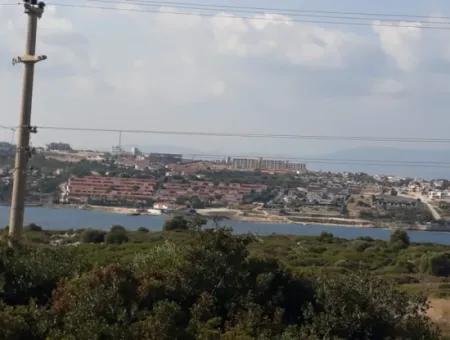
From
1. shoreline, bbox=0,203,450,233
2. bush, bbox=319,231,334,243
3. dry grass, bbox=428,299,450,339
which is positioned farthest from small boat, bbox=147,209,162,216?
dry grass, bbox=428,299,450,339

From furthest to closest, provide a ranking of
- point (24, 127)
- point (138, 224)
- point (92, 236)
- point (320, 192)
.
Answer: point (320, 192) < point (138, 224) < point (92, 236) < point (24, 127)

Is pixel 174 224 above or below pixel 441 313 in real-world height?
below

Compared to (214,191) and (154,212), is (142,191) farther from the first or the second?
(214,191)

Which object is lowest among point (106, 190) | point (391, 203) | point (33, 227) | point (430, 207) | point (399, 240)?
point (33, 227)

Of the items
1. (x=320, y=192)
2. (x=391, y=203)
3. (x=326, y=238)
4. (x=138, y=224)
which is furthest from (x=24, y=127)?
(x=320, y=192)

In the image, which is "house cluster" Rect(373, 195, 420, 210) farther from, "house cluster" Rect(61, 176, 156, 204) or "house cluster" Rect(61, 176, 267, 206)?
"house cluster" Rect(61, 176, 156, 204)

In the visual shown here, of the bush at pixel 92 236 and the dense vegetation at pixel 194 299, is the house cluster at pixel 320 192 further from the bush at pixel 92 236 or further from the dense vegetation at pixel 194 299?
the dense vegetation at pixel 194 299

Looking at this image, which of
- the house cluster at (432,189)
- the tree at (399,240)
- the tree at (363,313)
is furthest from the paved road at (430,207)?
the tree at (363,313)
